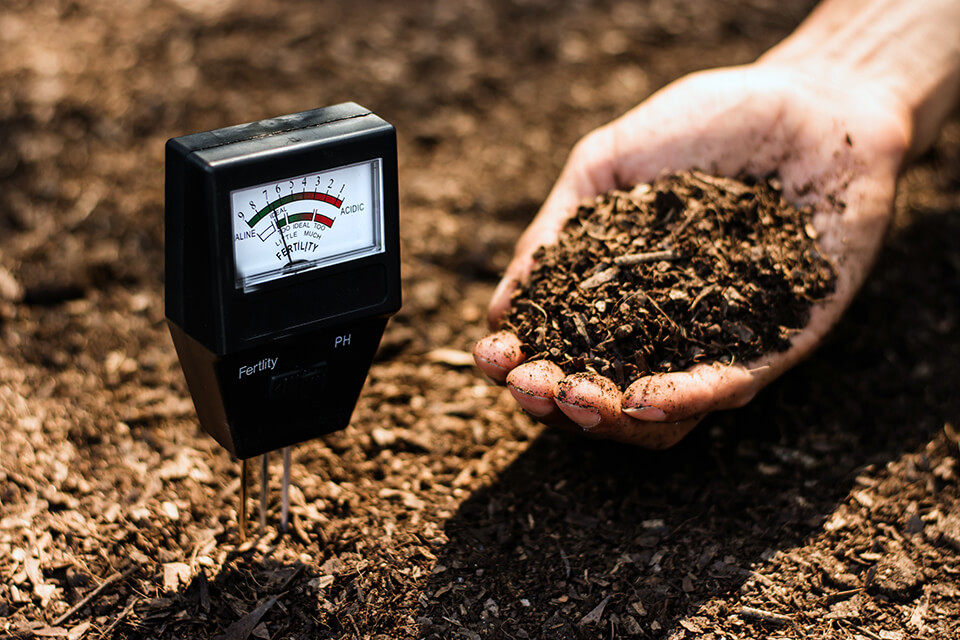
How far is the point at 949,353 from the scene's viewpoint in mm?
2887

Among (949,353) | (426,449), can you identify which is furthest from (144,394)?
(949,353)

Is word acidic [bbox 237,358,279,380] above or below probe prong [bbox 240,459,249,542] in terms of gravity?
above

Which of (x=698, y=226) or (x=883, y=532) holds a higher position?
(x=698, y=226)

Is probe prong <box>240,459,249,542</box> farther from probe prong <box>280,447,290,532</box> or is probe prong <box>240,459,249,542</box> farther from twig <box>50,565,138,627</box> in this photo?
twig <box>50,565,138,627</box>

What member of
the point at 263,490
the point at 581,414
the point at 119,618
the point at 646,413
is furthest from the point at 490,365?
the point at 119,618

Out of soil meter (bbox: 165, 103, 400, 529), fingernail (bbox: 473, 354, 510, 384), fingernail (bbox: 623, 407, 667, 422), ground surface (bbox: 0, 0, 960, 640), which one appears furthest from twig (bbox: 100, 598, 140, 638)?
fingernail (bbox: 623, 407, 667, 422)

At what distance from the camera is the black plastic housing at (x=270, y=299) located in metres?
1.76

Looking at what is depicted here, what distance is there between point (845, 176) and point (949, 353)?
0.67m

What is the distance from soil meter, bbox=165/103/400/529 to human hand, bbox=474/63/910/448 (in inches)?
21.8

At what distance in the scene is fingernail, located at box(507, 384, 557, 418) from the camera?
6.94 ft

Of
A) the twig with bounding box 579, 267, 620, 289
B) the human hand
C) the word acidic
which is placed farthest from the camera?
the human hand

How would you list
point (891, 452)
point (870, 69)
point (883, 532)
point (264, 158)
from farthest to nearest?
point (870, 69) < point (891, 452) < point (883, 532) < point (264, 158)

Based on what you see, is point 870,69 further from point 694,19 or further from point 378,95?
point 378,95

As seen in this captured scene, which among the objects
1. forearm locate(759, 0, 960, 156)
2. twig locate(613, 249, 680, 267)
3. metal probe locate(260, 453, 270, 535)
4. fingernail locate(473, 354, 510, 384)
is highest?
forearm locate(759, 0, 960, 156)
